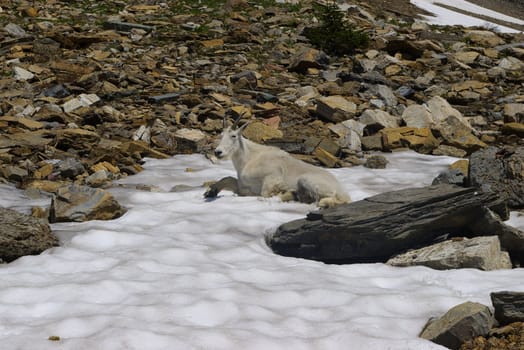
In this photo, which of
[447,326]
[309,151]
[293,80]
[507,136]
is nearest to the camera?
[447,326]

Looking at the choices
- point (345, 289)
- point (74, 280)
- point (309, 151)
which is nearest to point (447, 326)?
point (345, 289)

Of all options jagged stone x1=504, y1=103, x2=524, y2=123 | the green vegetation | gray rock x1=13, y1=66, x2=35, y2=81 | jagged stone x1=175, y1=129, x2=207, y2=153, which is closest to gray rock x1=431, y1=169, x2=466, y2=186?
jagged stone x1=175, y1=129, x2=207, y2=153

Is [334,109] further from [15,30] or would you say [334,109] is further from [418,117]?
[15,30]

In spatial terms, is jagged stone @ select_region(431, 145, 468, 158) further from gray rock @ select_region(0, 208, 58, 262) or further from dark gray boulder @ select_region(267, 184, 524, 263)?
gray rock @ select_region(0, 208, 58, 262)

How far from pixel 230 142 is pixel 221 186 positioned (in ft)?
2.55

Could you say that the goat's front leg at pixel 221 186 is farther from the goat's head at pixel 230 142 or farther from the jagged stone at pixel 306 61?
the jagged stone at pixel 306 61

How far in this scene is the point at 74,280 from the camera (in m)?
6.46

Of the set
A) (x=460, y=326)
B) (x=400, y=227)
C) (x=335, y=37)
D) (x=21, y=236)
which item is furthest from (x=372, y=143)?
(x=335, y=37)

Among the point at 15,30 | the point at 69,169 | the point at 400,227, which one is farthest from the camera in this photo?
the point at 15,30

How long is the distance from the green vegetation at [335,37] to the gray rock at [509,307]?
17075mm

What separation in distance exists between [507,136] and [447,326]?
9965 millimetres

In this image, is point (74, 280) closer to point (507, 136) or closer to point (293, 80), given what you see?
point (507, 136)

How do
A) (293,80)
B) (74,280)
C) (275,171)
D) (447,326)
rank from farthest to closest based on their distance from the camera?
(293,80) < (275,171) < (74,280) < (447,326)

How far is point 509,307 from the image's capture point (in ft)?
17.7
